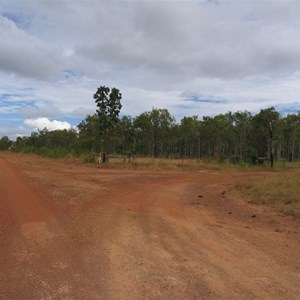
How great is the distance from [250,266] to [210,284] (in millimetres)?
1032

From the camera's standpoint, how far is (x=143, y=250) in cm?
604

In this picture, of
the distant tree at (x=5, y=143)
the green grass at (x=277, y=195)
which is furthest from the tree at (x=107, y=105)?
the distant tree at (x=5, y=143)

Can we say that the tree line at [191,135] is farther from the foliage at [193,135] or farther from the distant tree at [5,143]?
the distant tree at [5,143]

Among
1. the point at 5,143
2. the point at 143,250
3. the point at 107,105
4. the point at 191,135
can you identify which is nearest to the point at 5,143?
the point at 5,143

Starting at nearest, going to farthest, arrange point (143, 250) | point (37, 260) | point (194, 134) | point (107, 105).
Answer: point (37, 260)
point (143, 250)
point (107, 105)
point (194, 134)

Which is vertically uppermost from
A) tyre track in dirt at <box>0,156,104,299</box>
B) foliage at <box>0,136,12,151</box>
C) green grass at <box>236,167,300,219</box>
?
foliage at <box>0,136,12,151</box>

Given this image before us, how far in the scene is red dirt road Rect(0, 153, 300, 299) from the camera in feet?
14.6

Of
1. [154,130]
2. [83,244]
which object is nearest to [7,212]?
[83,244]

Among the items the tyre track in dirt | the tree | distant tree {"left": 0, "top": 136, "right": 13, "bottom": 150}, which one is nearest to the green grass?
the tyre track in dirt

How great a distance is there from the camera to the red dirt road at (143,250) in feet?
14.6

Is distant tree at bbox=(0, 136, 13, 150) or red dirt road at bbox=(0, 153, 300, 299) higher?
distant tree at bbox=(0, 136, 13, 150)

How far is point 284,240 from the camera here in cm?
713

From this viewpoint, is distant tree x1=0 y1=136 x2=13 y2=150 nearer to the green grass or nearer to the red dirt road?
the green grass

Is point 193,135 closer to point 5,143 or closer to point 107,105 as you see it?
point 107,105
